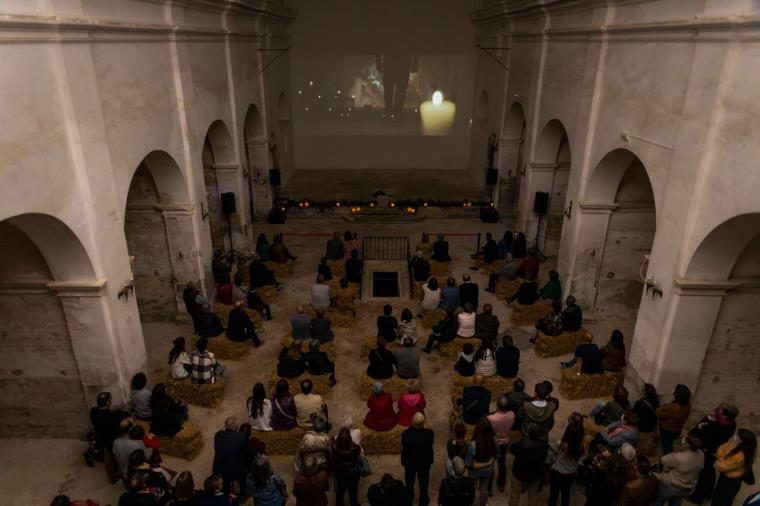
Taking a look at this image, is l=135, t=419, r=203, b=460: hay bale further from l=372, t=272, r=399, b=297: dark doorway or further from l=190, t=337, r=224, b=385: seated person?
l=372, t=272, r=399, b=297: dark doorway

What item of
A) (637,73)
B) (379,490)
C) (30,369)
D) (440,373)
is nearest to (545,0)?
(637,73)

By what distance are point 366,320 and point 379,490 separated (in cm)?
694

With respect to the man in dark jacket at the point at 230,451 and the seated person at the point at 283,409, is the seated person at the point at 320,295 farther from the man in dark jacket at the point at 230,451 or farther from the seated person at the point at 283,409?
the man in dark jacket at the point at 230,451

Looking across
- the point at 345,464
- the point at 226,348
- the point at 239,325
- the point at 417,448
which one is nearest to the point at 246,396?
the point at 226,348

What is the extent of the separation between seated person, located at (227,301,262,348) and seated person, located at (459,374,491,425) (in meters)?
5.13

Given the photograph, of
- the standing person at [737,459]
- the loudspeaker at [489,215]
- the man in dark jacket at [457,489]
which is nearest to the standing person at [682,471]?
the standing person at [737,459]

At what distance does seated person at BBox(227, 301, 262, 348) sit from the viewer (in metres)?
11.0

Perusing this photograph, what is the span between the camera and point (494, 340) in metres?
10.6

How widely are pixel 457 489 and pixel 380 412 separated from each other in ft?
7.75

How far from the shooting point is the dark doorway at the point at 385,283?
15234 mm

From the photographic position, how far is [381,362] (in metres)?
9.58

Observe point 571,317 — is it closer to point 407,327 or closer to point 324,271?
point 407,327

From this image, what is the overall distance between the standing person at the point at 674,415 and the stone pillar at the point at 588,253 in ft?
16.0

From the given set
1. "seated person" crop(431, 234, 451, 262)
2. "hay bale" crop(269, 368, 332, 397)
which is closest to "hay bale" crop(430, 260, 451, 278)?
"seated person" crop(431, 234, 451, 262)
